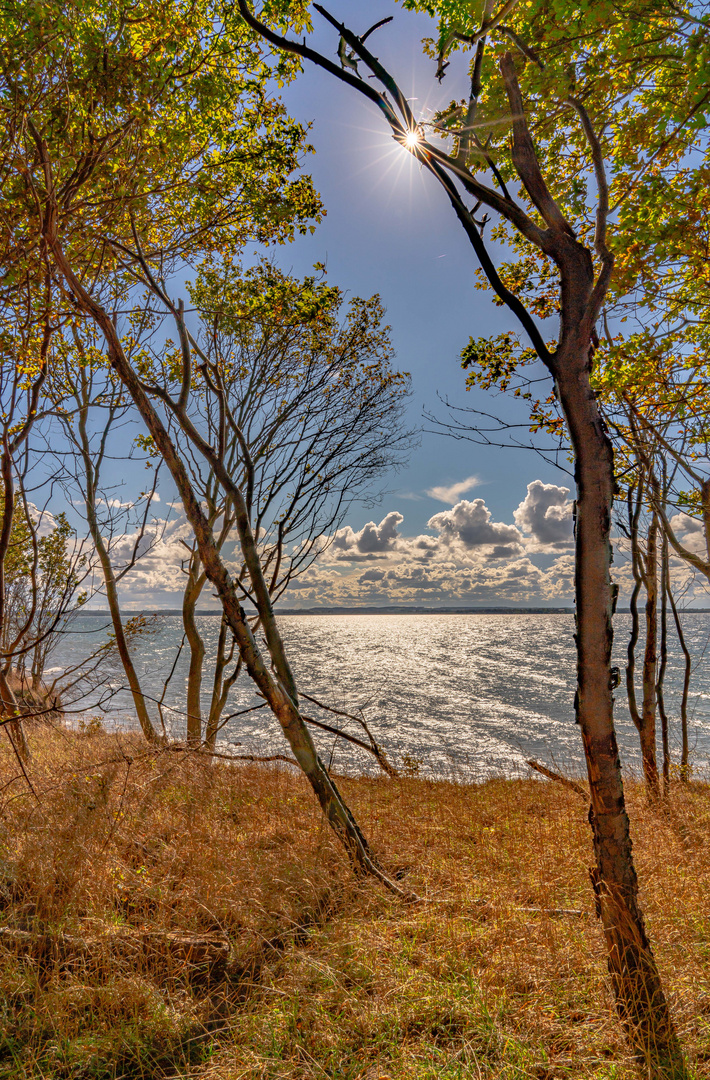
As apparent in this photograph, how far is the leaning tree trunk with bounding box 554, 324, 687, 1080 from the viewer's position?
233 centimetres

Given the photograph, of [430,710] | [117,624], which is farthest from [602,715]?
[430,710]

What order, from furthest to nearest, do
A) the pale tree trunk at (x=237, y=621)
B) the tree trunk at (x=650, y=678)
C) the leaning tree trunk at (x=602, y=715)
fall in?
the tree trunk at (x=650, y=678) → the pale tree trunk at (x=237, y=621) → the leaning tree trunk at (x=602, y=715)

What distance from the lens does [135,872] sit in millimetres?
3396

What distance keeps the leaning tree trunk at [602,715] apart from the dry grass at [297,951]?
0.71ft

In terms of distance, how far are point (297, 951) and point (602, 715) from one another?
2.28m

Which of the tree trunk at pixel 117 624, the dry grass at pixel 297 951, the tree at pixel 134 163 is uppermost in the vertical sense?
the tree at pixel 134 163

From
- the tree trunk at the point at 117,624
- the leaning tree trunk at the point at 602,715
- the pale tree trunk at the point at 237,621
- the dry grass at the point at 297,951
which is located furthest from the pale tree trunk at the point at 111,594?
the leaning tree trunk at the point at 602,715

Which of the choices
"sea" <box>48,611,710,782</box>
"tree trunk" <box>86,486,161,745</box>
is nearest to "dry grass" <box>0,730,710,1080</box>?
"sea" <box>48,611,710,782</box>

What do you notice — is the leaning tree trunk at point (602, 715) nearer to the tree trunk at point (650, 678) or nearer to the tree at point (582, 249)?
the tree at point (582, 249)

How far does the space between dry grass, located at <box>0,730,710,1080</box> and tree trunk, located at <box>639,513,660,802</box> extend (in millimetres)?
1905

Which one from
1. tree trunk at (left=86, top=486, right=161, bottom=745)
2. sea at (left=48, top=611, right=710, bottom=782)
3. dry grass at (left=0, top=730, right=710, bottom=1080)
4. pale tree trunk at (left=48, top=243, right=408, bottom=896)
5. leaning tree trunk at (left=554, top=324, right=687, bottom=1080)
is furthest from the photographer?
sea at (left=48, top=611, right=710, bottom=782)

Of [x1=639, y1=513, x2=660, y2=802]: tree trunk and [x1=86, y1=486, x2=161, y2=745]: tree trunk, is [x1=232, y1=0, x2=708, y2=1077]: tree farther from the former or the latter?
[x1=86, y1=486, x2=161, y2=745]: tree trunk

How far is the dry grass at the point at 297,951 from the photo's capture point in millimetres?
2166

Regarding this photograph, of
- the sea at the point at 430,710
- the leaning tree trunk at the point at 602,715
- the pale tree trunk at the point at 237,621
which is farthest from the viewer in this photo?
the sea at the point at 430,710
